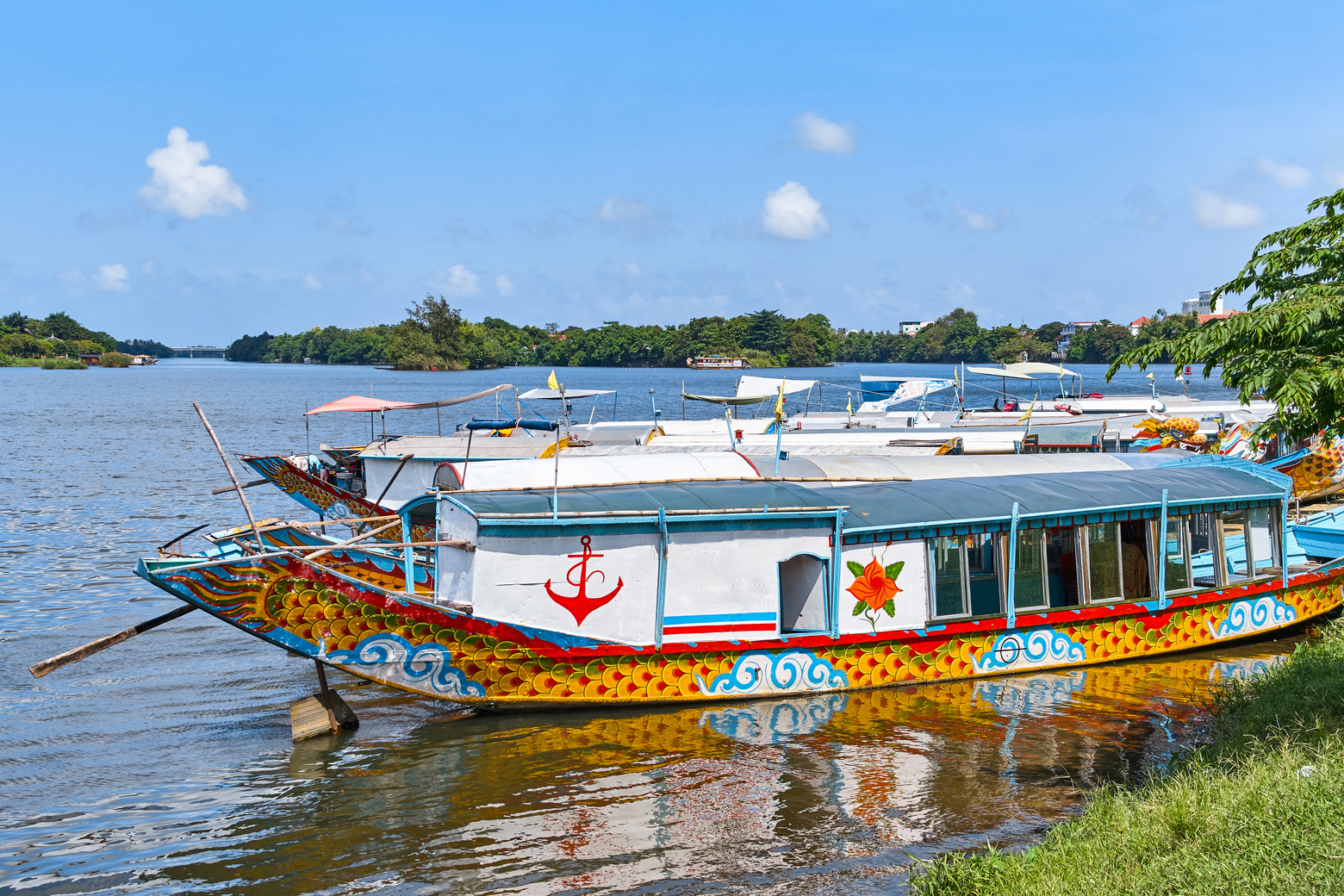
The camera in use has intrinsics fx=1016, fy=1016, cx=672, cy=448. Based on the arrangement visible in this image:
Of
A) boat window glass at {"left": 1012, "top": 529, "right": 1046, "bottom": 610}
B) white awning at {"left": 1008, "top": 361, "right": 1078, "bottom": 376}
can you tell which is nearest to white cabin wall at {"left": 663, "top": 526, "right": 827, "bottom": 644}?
boat window glass at {"left": 1012, "top": 529, "right": 1046, "bottom": 610}

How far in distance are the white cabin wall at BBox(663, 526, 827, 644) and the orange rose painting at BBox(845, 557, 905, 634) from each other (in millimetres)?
511

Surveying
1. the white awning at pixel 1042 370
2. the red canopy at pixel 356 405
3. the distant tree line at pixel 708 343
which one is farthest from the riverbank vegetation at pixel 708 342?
the red canopy at pixel 356 405

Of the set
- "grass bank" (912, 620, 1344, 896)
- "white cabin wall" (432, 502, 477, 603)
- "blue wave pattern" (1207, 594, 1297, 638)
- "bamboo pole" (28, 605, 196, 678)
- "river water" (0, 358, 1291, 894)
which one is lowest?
"river water" (0, 358, 1291, 894)

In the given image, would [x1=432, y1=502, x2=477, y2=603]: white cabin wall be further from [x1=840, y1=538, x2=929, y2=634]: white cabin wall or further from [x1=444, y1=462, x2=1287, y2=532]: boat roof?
[x1=840, y1=538, x2=929, y2=634]: white cabin wall

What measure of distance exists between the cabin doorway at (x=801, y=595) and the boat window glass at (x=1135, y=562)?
179 inches

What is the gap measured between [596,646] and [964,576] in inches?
189

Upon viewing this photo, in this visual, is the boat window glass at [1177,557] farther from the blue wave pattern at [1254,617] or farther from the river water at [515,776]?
the river water at [515,776]

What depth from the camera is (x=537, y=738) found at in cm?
1136

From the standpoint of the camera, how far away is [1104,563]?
1360cm

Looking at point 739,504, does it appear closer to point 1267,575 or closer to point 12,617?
point 1267,575

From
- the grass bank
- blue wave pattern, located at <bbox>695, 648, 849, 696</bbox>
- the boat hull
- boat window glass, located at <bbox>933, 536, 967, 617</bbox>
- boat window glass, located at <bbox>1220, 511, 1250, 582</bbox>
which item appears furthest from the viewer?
boat window glass, located at <bbox>1220, 511, 1250, 582</bbox>

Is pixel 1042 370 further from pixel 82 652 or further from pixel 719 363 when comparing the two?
pixel 719 363

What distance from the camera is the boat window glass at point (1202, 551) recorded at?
14.4 meters

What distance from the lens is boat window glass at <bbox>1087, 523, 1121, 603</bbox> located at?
13.5 metres
